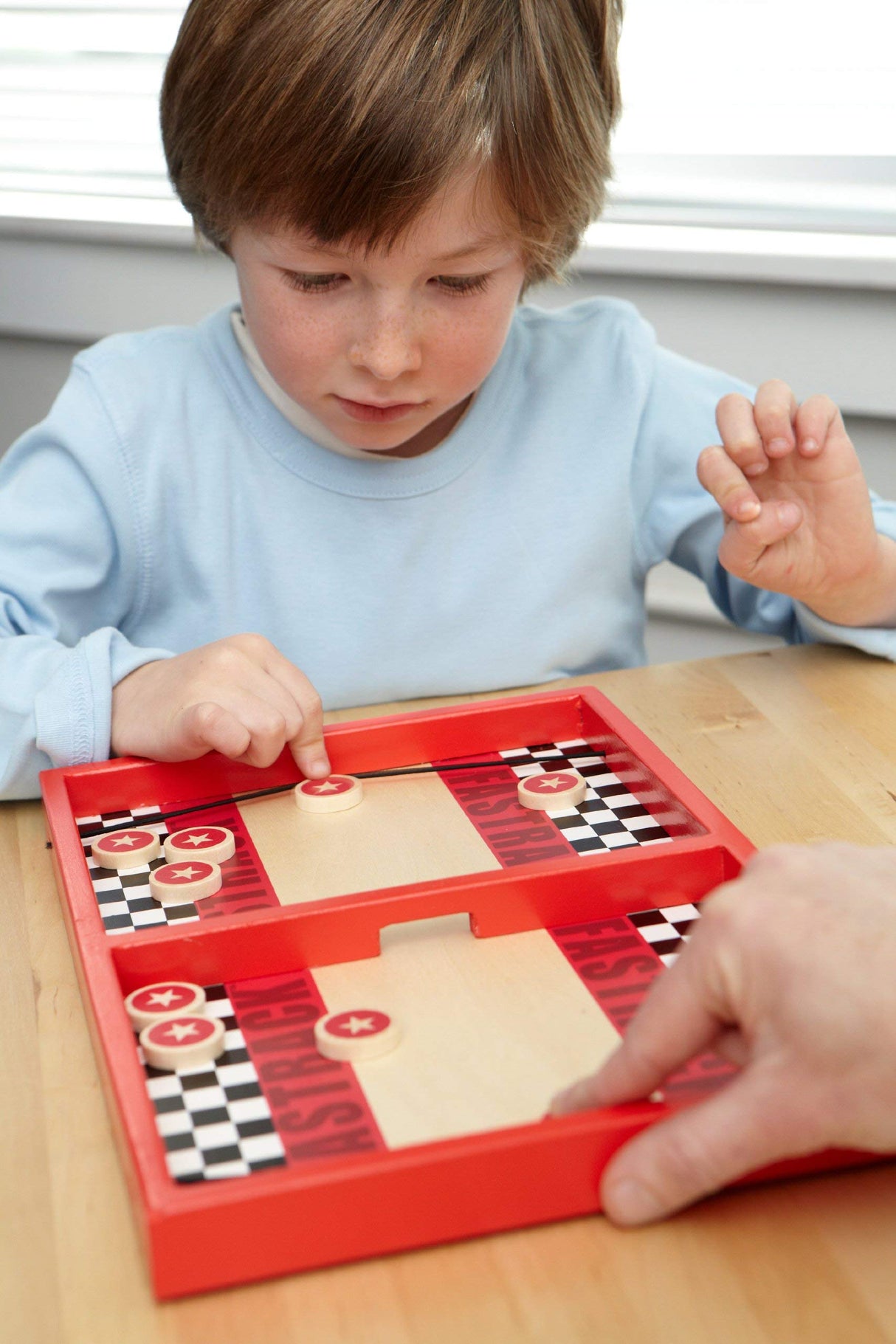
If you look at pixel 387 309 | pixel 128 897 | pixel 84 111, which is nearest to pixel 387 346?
pixel 387 309

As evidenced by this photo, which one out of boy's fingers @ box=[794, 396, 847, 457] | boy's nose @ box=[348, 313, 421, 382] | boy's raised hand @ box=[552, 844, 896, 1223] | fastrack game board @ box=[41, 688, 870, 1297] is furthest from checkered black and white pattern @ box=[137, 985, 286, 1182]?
boy's fingers @ box=[794, 396, 847, 457]

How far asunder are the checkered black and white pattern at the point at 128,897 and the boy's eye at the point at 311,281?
36 centimetres

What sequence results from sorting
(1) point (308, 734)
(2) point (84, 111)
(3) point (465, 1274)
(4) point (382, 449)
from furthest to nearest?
1. (2) point (84, 111)
2. (4) point (382, 449)
3. (1) point (308, 734)
4. (3) point (465, 1274)

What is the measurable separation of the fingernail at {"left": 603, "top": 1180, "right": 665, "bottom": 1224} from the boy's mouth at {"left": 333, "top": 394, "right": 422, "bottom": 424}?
24.5 inches

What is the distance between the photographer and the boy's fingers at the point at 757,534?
0.92m

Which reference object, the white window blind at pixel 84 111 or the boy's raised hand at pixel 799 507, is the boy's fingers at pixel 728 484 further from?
the white window blind at pixel 84 111

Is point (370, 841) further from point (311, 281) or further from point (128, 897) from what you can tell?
point (311, 281)

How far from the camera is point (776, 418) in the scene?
2.96ft

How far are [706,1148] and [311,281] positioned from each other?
63 cm

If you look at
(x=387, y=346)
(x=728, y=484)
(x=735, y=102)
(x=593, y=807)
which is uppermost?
(x=735, y=102)

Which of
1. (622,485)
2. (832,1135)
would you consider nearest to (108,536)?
(622,485)

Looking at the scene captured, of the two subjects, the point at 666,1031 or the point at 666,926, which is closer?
the point at 666,1031

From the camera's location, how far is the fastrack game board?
448mm

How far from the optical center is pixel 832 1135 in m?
0.45
